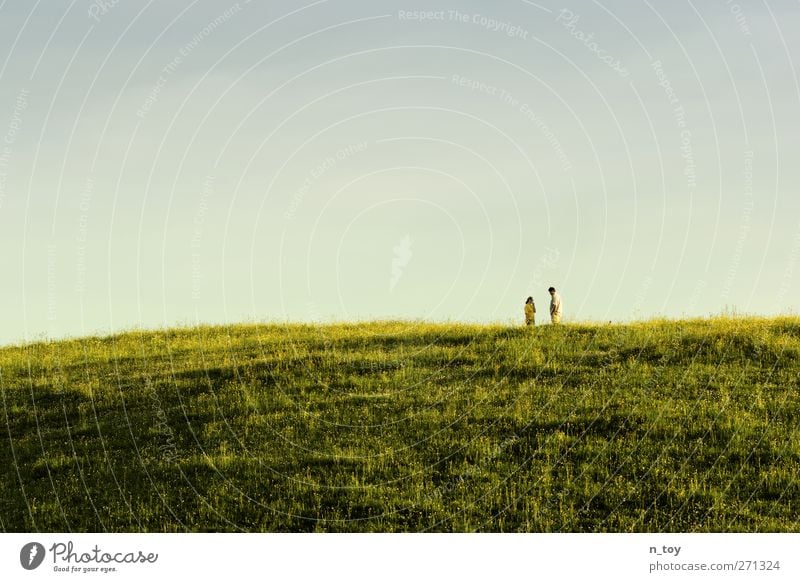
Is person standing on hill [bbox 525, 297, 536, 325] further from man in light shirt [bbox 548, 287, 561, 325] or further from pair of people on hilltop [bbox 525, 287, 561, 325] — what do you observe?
man in light shirt [bbox 548, 287, 561, 325]

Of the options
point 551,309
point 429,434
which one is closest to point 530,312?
point 551,309

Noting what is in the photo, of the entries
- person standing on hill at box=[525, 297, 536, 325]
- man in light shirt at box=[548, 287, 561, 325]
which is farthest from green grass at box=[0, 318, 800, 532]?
person standing on hill at box=[525, 297, 536, 325]

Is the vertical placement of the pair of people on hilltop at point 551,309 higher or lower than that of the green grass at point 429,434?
higher

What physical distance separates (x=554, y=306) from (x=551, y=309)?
17 cm

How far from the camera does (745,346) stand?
3155cm

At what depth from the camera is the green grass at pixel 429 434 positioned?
2012 cm

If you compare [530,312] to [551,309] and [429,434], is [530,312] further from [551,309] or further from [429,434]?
[429,434]

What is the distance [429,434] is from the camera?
24172 millimetres

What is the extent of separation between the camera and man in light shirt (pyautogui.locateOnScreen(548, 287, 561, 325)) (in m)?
37.1

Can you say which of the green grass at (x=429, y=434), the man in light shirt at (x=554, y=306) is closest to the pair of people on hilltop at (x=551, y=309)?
the man in light shirt at (x=554, y=306)

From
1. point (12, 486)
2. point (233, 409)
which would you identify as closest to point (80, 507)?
point (12, 486)

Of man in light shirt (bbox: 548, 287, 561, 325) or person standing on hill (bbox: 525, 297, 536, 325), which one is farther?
person standing on hill (bbox: 525, 297, 536, 325)

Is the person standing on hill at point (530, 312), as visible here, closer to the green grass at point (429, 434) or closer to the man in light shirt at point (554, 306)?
the man in light shirt at point (554, 306)

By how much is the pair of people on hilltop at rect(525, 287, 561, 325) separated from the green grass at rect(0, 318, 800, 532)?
2.36 metres
